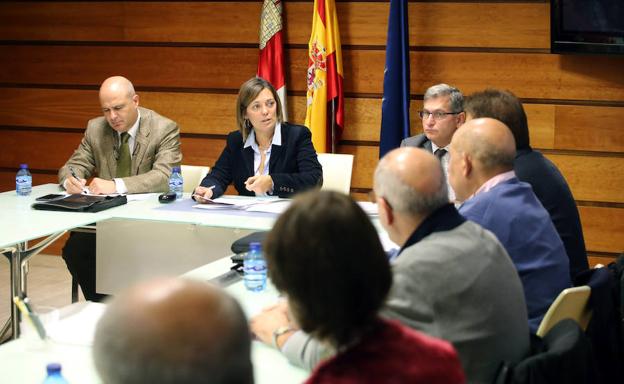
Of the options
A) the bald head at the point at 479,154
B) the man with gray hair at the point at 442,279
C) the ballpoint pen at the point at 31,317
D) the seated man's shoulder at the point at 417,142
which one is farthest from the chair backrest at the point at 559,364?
the seated man's shoulder at the point at 417,142

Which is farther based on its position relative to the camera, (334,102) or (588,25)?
(334,102)

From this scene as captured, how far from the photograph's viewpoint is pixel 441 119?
455cm

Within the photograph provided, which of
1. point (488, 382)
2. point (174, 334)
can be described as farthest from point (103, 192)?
point (174, 334)

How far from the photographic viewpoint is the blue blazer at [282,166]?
4.63 meters

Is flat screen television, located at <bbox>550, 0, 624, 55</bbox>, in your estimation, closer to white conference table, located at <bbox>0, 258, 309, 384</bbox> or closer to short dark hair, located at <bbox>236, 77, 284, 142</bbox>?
short dark hair, located at <bbox>236, 77, 284, 142</bbox>

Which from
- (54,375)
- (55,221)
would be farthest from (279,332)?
(55,221)

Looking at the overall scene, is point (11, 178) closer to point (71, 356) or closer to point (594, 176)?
point (594, 176)

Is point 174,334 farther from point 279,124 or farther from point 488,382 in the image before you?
point 279,124

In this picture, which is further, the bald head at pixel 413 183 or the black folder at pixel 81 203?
the black folder at pixel 81 203

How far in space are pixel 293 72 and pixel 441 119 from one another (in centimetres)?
204

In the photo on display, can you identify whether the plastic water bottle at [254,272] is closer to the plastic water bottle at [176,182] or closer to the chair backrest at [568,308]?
the chair backrest at [568,308]

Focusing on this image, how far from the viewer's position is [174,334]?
103 centimetres

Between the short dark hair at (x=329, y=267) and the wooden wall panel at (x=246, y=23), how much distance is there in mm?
4596

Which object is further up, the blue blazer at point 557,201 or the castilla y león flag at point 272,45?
the castilla y león flag at point 272,45
